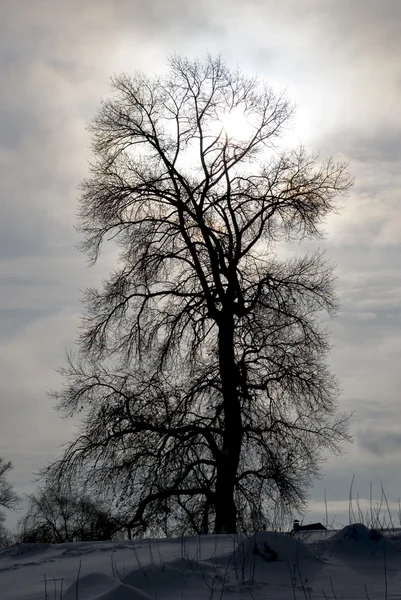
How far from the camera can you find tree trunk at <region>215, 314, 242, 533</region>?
17.5m

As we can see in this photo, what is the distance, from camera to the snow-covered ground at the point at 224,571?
5773 mm

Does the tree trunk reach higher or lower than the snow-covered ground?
higher

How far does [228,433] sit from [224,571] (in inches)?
460

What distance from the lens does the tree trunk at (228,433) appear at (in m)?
17.5

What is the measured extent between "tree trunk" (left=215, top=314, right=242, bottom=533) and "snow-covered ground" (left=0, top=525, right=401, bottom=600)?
9.34 meters

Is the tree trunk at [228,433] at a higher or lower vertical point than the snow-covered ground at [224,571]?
higher

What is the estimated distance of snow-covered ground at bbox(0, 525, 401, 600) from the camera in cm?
577

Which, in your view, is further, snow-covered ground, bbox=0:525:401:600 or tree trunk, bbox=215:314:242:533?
tree trunk, bbox=215:314:242:533

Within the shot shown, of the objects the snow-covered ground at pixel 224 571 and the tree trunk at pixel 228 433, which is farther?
the tree trunk at pixel 228 433

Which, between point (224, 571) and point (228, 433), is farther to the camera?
Answer: point (228, 433)

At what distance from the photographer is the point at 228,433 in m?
18.2

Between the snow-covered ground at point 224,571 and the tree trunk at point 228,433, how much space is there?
934 cm

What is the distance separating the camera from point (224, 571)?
21.4ft

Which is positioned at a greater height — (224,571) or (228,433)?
(228,433)
